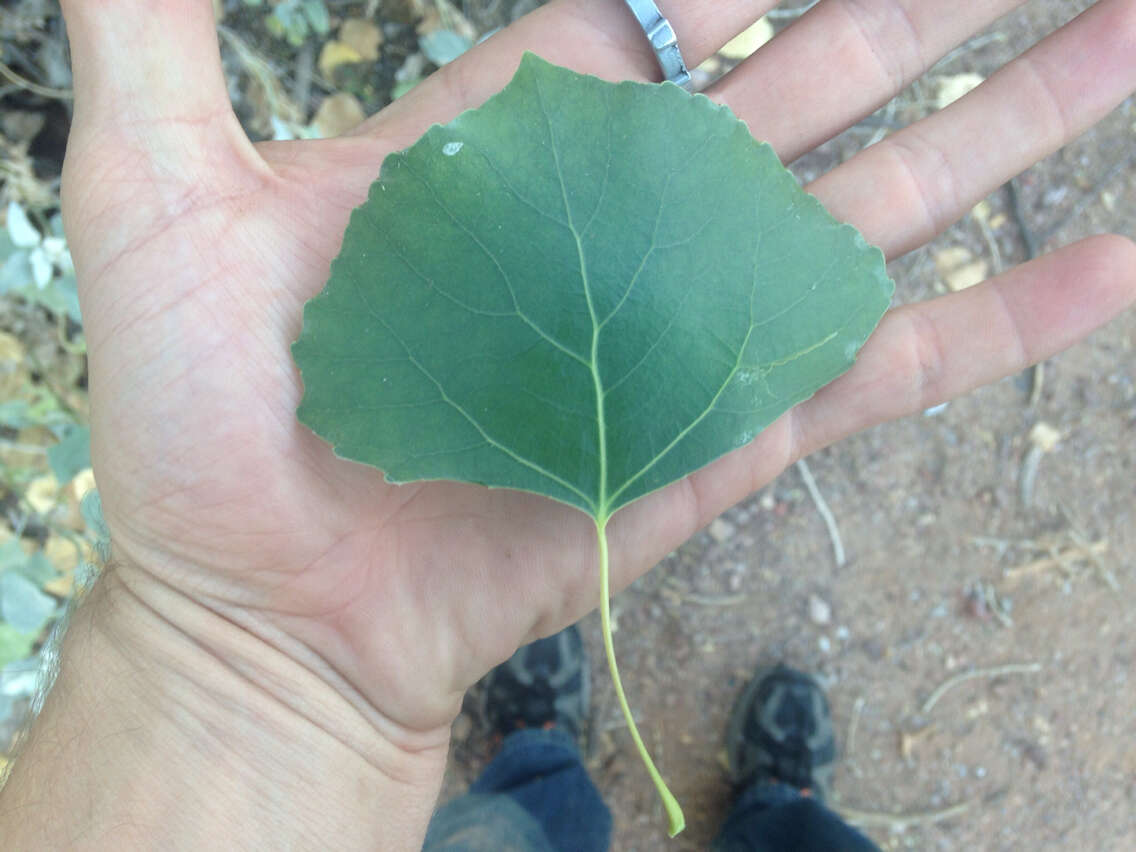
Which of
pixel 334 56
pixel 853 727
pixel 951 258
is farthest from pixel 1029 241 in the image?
pixel 334 56

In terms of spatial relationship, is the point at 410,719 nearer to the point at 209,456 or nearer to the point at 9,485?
the point at 209,456

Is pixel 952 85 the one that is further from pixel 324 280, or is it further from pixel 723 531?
pixel 324 280

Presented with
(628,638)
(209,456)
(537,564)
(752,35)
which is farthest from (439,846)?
(752,35)

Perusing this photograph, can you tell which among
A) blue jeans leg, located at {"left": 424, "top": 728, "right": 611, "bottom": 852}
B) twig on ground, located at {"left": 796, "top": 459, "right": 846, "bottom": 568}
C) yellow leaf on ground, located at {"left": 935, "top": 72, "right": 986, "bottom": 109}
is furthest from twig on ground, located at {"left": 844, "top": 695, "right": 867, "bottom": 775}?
yellow leaf on ground, located at {"left": 935, "top": 72, "right": 986, "bottom": 109}

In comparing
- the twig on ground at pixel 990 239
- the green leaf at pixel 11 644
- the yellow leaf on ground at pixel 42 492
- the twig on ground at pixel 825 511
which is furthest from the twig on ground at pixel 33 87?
the twig on ground at pixel 990 239

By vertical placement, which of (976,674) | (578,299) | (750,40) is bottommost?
(976,674)

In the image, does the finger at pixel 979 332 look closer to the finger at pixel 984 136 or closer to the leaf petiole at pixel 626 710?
the finger at pixel 984 136
